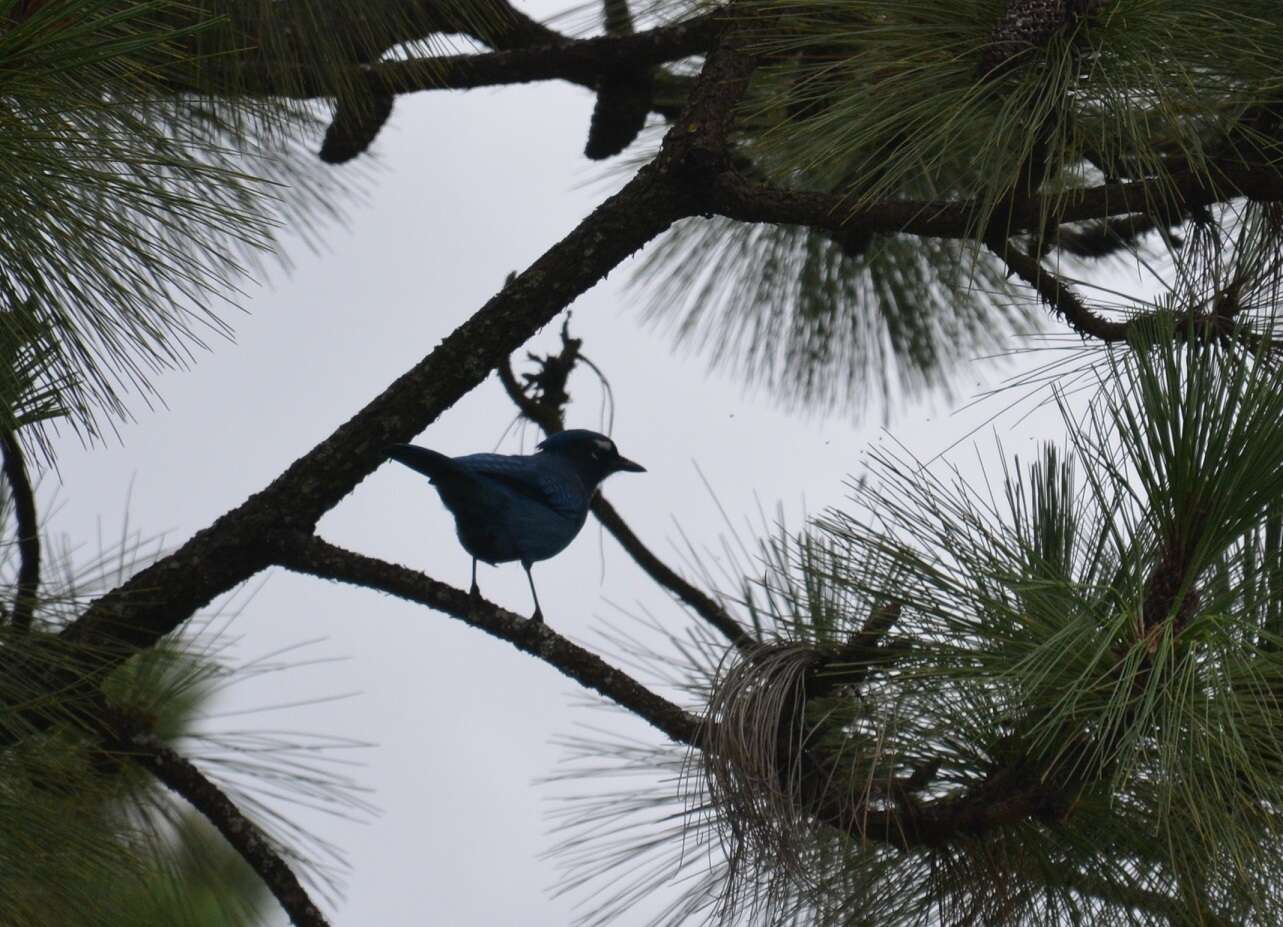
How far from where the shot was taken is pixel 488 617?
2.28 metres

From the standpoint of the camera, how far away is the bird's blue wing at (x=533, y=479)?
10.8ft

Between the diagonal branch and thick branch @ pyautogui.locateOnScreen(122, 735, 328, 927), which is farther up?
the diagonal branch

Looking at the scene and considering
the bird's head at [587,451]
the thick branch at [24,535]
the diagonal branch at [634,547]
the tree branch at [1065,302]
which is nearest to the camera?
the thick branch at [24,535]

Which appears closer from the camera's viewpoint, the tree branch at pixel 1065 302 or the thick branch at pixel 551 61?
the tree branch at pixel 1065 302

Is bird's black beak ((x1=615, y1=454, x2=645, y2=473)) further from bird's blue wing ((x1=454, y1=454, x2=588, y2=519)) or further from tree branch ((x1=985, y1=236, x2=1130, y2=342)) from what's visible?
tree branch ((x1=985, y1=236, x2=1130, y2=342))

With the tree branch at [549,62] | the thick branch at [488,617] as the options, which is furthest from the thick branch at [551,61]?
the thick branch at [488,617]

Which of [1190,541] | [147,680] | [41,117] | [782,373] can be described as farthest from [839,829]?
[782,373]

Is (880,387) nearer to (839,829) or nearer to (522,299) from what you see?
(522,299)

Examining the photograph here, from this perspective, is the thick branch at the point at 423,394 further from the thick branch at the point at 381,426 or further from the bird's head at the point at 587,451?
the bird's head at the point at 587,451

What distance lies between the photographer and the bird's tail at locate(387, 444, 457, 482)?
2.77m

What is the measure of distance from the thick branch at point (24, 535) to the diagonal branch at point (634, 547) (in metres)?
0.80

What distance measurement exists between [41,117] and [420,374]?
82 cm

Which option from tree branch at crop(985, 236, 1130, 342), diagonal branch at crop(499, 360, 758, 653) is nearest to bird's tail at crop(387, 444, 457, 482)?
diagonal branch at crop(499, 360, 758, 653)

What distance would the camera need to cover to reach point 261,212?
2092mm
